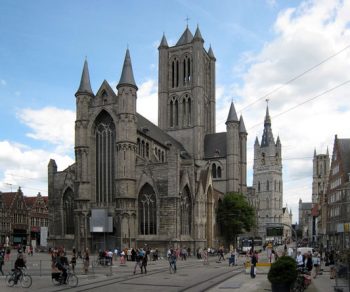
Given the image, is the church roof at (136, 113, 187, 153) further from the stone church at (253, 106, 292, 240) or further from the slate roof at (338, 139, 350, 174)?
the stone church at (253, 106, 292, 240)

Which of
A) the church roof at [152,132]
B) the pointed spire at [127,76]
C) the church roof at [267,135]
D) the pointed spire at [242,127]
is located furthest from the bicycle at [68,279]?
the church roof at [267,135]

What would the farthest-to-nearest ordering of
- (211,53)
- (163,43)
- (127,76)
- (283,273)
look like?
Result: (211,53), (163,43), (127,76), (283,273)

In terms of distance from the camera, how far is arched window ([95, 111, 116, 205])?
185 ft

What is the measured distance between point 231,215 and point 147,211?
18866mm

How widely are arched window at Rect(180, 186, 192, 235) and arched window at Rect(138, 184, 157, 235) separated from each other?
3182 millimetres

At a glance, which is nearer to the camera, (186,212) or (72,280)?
(72,280)

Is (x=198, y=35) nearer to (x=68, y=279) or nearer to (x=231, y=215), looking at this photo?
(x=231, y=215)

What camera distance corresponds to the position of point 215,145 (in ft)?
260

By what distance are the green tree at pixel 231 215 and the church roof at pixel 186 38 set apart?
26182 millimetres

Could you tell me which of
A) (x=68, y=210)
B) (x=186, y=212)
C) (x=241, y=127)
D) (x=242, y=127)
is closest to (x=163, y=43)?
(x=241, y=127)

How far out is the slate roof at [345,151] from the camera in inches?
2237

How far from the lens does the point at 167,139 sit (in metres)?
71.2

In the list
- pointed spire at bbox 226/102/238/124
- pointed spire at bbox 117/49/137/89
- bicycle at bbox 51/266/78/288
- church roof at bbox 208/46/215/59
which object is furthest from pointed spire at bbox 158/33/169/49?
bicycle at bbox 51/266/78/288

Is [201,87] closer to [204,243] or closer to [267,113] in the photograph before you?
[204,243]
